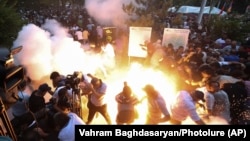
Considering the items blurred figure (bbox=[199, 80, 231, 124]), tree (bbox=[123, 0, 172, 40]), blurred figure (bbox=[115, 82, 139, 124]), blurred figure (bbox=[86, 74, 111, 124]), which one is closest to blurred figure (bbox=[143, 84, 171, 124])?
blurred figure (bbox=[115, 82, 139, 124])

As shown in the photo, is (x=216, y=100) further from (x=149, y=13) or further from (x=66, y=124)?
(x=149, y=13)

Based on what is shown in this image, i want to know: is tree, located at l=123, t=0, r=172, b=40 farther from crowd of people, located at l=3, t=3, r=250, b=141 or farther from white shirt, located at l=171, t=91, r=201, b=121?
white shirt, located at l=171, t=91, r=201, b=121

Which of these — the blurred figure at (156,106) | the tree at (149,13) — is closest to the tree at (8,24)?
the tree at (149,13)

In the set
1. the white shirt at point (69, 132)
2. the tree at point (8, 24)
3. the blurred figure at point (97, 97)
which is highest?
the tree at point (8, 24)

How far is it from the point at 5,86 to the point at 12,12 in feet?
33.0

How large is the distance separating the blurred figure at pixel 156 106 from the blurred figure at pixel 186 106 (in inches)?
7.0

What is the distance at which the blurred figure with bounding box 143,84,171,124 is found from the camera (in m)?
5.43

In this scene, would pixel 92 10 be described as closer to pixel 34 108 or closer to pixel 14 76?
pixel 34 108

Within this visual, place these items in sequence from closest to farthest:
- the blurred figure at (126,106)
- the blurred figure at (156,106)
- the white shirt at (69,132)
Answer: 1. the white shirt at (69,132)
2. the blurred figure at (156,106)
3. the blurred figure at (126,106)

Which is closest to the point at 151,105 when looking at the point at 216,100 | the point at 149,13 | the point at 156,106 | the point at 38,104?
the point at 156,106

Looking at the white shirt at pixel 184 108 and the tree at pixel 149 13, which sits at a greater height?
the tree at pixel 149 13

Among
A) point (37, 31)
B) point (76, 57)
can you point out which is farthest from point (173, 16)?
point (37, 31)

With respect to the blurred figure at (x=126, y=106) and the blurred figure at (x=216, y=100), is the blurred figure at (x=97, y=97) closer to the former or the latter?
the blurred figure at (x=126, y=106)

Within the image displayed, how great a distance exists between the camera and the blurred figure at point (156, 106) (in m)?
5.43
